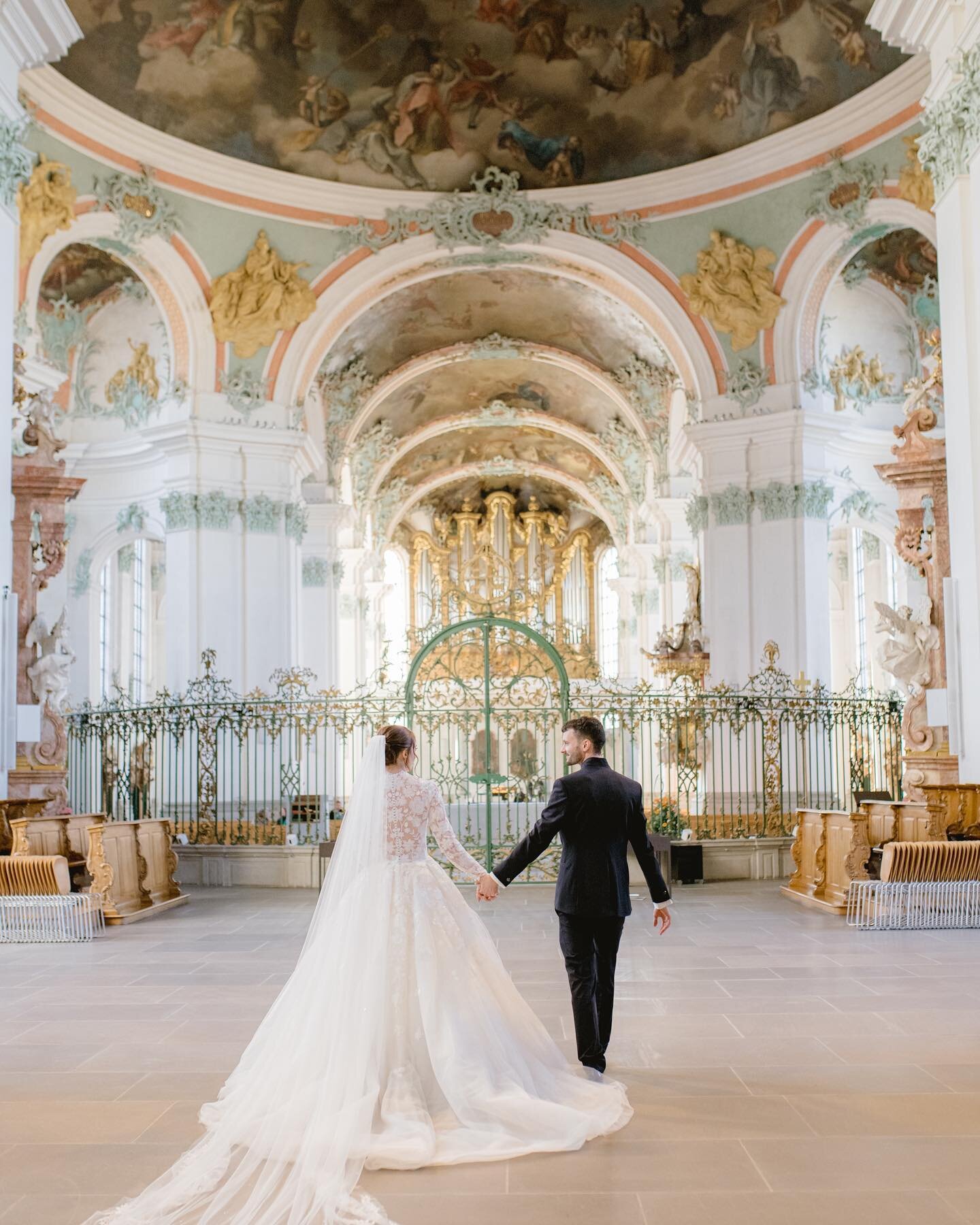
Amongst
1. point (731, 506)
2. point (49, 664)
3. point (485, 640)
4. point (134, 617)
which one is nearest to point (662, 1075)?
point (485, 640)

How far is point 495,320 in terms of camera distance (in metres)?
26.3

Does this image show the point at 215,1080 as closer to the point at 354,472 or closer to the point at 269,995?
the point at 269,995

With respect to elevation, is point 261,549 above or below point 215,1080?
above

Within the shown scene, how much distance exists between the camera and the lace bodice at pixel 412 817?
19.0ft

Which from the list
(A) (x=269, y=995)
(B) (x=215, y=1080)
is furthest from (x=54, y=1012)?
(B) (x=215, y=1080)

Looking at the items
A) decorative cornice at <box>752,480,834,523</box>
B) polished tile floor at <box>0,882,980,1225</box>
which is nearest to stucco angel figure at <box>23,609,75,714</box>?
polished tile floor at <box>0,882,980,1225</box>

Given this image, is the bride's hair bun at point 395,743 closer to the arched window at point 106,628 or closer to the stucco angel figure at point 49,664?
the stucco angel figure at point 49,664

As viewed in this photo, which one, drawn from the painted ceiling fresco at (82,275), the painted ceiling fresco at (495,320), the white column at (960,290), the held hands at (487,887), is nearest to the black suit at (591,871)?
the held hands at (487,887)

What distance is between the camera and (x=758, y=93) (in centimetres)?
1997

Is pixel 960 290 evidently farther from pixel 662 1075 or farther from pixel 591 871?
pixel 662 1075

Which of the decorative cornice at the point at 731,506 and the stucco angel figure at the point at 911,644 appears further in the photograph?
the decorative cornice at the point at 731,506

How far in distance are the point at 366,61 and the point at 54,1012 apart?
54.7 ft

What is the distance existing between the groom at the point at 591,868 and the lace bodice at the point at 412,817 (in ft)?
1.05

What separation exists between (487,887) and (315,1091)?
1.19 meters
